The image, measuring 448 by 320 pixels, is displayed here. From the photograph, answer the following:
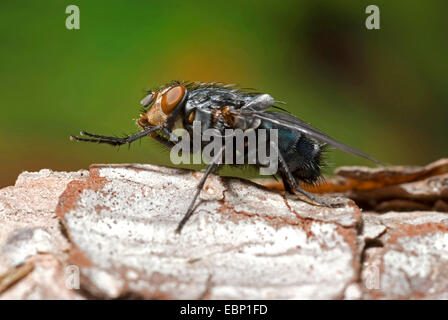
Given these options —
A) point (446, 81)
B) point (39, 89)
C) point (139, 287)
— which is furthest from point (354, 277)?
point (39, 89)

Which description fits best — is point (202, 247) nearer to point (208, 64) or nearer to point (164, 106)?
point (164, 106)

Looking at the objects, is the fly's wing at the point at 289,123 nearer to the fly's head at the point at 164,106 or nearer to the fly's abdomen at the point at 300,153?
the fly's abdomen at the point at 300,153

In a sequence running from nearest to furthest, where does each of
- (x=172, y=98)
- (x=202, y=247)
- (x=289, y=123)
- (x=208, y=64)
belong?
(x=202, y=247), (x=289, y=123), (x=172, y=98), (x=208, y=64)

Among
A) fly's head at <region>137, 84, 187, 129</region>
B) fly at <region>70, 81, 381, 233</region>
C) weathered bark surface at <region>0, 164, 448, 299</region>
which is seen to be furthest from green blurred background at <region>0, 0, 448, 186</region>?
weathered bark surface at <region>0, 164, 448, 299</region>

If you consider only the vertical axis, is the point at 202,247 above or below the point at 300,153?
below

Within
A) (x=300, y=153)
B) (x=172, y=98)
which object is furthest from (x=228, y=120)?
(x=300, y=153)

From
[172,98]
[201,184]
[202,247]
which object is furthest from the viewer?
[172,98]

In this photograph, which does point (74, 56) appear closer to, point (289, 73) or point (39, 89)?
point (39, 89)
